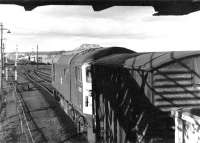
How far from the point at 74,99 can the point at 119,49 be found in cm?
408

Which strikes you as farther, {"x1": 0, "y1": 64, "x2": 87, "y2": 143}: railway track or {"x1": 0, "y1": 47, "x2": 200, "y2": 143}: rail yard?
{"x1": 0, "y1": 64, "x2": 87, "y2": 143}: railway track

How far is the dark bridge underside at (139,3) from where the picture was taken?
245 inches

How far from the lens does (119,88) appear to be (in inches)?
507

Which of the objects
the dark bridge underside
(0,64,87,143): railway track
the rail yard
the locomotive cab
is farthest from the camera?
(0,64,87,143): railway track

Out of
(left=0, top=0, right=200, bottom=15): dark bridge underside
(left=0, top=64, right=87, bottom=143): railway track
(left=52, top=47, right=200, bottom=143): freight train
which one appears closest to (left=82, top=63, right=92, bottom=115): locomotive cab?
(left=52, top=47, right=200, bottom=143): freight train

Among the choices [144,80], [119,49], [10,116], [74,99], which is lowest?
[10,116]

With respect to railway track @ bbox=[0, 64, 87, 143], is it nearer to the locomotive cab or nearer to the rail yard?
the rail yard

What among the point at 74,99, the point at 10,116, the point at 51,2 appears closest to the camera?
the point at 51,2

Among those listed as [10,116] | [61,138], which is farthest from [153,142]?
[10,116]

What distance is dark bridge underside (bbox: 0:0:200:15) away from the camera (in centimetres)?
621

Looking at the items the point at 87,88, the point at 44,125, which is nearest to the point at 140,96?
the point at 87,88

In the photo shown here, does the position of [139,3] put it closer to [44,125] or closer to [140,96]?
[140,96]

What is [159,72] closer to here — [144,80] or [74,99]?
[144,80]

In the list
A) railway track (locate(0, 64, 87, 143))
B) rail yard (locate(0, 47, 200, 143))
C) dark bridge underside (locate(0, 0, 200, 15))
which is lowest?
railway track (locate(0, 64, 87, 143))
